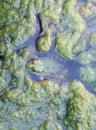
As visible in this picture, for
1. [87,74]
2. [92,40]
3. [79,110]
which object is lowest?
[79,110]

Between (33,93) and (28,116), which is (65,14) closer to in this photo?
(33,93)

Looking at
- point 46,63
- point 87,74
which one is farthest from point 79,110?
point 46,63

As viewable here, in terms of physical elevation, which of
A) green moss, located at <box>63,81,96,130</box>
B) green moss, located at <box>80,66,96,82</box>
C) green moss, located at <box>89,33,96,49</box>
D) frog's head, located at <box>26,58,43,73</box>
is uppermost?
green moss, located at <box>89,33,96,49</box>

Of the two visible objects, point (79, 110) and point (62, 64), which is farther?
point (62, 64)

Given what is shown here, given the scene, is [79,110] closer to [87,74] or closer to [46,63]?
[87,74]

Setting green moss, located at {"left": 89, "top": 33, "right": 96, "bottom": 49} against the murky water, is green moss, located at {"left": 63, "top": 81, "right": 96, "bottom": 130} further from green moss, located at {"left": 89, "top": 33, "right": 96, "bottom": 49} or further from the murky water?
green moss, located at {"left": 89, "top": 33, "right": 96, "bottom": 49}

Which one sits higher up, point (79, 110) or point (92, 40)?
point (92, 40)

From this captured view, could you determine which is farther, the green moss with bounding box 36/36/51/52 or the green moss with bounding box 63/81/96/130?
the green moss with bounding box 36/36/51/52

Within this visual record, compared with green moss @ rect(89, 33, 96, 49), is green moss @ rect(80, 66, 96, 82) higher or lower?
lower

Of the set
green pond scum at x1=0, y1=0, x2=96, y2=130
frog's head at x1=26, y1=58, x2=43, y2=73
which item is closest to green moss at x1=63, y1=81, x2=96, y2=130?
green pond scum at x1=0, y1=0, x2=96, y2=130
